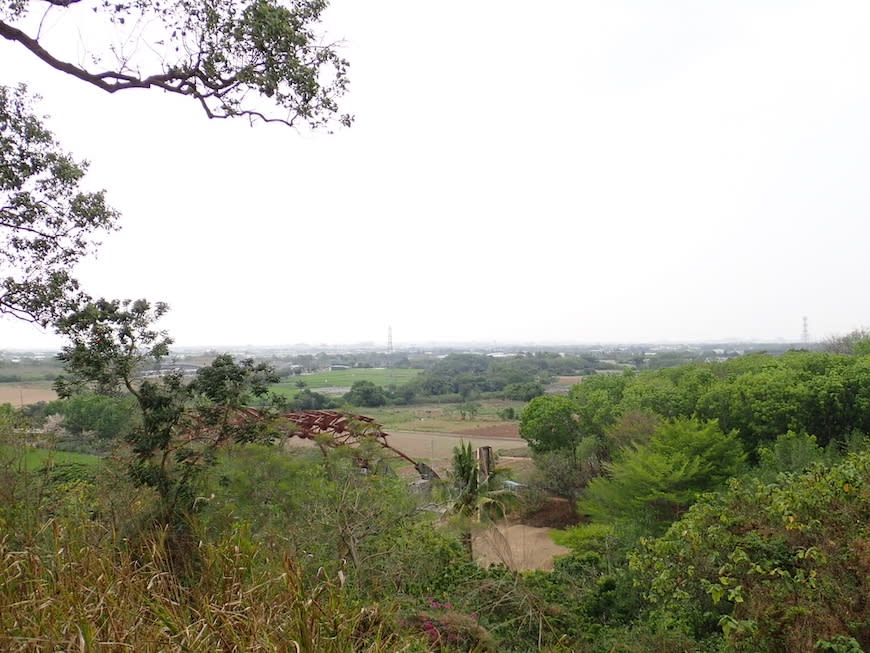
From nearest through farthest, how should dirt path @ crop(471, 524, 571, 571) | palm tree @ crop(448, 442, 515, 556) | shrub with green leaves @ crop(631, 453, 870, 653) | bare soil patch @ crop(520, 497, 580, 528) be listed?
shrub with green leaves @ crop(631, 453, 870, 653) → palm tree @ crop(448, 442, 515, 556) → dirt path @ crop(471, 524, 571, 571) → bare soil patch @ crop(520, 497, 580, 528)

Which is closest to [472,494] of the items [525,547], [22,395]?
[525,547]

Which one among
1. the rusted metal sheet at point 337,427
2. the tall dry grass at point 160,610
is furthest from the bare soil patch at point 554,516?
the tall dry grass at point 160,610

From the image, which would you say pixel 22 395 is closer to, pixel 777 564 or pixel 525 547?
pixel 525 547

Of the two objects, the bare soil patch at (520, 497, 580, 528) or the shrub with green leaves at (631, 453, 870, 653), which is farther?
the bare soil patch at (520, 497, 580, 528)

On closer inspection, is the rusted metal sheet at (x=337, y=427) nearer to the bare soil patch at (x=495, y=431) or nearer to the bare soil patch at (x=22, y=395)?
the bare soil patch at (x=22, y=395)

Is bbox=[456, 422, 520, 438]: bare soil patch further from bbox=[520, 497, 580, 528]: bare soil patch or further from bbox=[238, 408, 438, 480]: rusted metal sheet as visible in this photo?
bbox=[238, 408, 438, 480]: rusted metal sheet

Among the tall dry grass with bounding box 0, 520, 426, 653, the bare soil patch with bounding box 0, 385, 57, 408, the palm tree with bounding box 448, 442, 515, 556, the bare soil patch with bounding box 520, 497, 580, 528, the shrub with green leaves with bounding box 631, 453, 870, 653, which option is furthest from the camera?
the bare soil patch with bounding box 520, 497, 580, 528

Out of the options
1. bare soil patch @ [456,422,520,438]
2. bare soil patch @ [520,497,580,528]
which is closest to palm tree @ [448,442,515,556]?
bare soil patch @ [520,497,580,528]

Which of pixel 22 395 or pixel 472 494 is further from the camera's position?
pixel 22 395

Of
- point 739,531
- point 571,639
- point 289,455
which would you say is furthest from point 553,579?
point 289,455

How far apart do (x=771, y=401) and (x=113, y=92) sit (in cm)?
2165

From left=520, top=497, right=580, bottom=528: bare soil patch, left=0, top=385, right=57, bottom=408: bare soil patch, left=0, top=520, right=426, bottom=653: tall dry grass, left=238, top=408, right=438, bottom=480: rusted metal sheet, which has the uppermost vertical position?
left=0, top=520, right=426, bottom=653: tall dry grass

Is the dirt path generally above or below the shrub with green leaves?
below

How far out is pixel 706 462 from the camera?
16.5m
